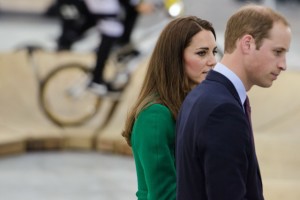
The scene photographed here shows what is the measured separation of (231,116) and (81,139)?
22.9ft

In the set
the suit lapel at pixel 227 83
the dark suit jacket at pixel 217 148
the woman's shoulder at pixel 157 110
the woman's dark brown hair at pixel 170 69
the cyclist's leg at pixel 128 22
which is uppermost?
the cyclist's leg at pixel 128 22

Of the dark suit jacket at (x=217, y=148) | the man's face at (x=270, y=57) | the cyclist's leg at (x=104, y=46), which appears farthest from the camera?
the cyclist's leg at (x=104, y=46)

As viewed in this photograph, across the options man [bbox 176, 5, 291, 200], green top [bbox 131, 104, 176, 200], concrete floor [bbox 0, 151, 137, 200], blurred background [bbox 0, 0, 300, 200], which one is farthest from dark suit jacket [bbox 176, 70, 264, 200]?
concrete floor [bbox 0, 151, 137, 200]

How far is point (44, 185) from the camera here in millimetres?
7898

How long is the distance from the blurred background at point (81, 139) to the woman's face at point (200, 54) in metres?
3.05

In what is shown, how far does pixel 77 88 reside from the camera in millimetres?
9641

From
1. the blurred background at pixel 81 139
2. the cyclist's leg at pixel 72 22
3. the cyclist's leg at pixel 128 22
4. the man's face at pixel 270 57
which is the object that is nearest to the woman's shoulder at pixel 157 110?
the man's face at pixel 270 57

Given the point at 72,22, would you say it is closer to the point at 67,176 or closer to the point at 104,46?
the point at 104,46

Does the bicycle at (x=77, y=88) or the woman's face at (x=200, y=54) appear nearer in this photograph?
the woman's face at (x=200, y=54)

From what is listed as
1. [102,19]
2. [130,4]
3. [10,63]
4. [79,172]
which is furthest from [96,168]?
[10,63]

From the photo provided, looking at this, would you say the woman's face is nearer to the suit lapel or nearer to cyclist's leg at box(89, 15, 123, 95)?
the suit lapel

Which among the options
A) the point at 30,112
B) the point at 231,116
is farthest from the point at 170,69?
the point at 30,112

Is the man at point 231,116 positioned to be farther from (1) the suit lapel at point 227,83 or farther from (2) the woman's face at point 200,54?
(2) the woman's face at point 200,54

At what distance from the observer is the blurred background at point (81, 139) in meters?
7.52
